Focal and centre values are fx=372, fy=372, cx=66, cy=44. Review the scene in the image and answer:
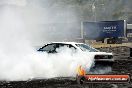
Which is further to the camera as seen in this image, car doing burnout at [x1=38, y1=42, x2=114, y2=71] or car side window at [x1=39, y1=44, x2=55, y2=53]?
car side window at [x1=39, y1=44, x2=55, y2=53]

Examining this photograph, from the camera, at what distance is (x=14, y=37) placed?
18.7 meters

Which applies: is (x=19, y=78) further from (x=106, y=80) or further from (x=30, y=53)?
(x=106, y=80)

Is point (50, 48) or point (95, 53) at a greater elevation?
point (50, 48)

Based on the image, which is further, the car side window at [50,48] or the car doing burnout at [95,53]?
the car side window at [50,48]

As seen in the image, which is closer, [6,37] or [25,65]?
[25,65]

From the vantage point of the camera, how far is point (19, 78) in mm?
13648

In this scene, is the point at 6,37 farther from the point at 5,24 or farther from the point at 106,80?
the point at 106,80

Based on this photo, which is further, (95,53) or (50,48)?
(50,48)

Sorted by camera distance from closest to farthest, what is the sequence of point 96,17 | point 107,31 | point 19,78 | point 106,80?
1. point 106,80
2. point 19,78
3. point 107,31
4. point 96,17

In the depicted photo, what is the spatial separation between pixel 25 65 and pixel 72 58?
5.94ft

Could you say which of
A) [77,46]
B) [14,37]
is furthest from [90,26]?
[77,46]

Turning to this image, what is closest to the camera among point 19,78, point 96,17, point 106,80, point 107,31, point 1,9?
point 106,80

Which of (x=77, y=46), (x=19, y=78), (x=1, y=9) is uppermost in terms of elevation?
(x=1, y=9)

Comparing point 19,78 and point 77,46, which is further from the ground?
point 77,46
